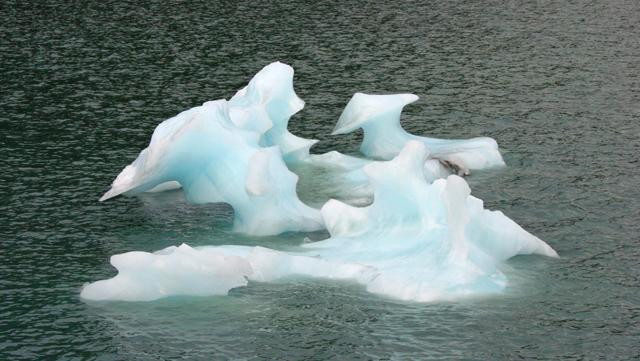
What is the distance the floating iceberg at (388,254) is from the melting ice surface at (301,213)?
16 millimetres

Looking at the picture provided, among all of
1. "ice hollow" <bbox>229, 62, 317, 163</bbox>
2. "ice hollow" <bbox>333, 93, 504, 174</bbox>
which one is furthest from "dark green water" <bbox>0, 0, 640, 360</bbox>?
"ice hollow" <bbox>229, 62, 317, 163</bbox>

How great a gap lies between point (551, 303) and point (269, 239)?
16.0 ft

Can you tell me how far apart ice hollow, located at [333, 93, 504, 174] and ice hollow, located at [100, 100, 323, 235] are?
330 cm

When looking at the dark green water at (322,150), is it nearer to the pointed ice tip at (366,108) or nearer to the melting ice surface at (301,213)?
the melting ice surface at (301,213)

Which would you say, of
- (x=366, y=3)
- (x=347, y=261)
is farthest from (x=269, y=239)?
(x=366, y=3)

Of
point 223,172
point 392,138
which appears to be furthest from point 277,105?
point 223,172

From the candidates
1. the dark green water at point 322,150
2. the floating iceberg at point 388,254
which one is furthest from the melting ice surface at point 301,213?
the dark green water at point 322,150

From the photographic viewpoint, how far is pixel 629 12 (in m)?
40.3

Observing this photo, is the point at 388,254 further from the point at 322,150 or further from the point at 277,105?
the point at 322,150

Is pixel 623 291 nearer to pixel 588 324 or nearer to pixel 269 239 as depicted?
pixel 588 324

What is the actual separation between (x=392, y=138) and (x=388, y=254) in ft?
21.5

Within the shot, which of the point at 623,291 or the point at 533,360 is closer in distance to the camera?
the point at 533,360

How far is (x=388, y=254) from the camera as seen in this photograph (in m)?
18.4

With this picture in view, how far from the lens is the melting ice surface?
17.0 meters
